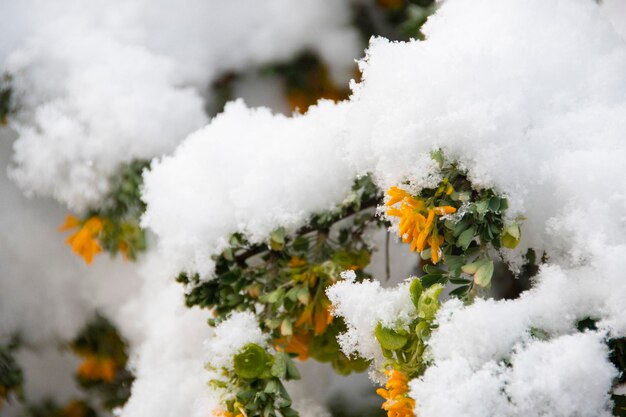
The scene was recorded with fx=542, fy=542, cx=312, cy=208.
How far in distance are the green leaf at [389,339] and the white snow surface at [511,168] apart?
0.07 feet

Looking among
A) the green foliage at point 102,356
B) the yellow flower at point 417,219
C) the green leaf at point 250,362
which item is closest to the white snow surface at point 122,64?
the green foliage at point 102,356

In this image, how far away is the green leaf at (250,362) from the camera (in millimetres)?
730

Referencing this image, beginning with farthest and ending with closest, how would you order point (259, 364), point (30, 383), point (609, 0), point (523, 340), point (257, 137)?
point (30, 383)
point (609, 0)
point (257, 137)
point (259, 364)
point (523, 340)

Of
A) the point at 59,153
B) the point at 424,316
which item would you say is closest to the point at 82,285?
the point at 59,153

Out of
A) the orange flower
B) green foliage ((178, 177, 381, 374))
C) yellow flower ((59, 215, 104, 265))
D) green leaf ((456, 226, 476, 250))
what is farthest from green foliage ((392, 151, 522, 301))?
yellow flower ((59, 215, 104, 265))

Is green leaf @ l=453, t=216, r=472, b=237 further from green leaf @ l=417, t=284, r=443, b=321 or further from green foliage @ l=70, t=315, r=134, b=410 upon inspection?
green foliage @ l=70, t=315, r=134, b=410

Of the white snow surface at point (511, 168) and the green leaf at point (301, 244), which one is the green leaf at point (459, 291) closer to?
the white snow surface at point (511, 168)

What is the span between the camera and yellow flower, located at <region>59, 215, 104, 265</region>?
115cm

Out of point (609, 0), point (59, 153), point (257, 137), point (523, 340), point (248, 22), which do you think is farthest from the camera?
point (248, 22)

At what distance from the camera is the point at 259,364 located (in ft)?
2.42

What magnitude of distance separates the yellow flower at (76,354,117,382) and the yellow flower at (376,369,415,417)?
0.97 meters

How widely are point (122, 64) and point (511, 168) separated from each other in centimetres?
99

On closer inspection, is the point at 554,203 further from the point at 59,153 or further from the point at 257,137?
the point at 59,153

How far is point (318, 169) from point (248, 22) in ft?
2.62
